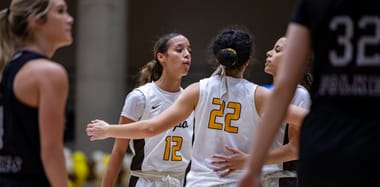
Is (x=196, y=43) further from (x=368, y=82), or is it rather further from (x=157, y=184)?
(x=368, y=82)

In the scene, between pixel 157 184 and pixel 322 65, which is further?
pixel 157 184

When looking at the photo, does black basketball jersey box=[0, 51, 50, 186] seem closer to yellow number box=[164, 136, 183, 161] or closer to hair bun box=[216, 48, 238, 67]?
hair bun box=[216, 48, 238, 67]

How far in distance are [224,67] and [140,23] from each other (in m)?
16.0

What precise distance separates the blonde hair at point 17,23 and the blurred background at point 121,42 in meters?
10.2

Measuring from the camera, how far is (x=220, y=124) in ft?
14.2

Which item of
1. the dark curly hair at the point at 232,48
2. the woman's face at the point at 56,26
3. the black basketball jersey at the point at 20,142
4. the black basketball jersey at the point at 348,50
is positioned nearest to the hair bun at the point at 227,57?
the dark curly hair at the point at 232,48

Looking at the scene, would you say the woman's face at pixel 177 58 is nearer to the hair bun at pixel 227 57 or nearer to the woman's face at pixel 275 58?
the woman's face at pixel 275 58

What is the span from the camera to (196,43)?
20.1m

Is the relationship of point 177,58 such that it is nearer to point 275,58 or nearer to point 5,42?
point 275,58

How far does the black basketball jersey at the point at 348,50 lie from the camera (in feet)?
9.02

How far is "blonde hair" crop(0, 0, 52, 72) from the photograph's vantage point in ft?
10.9

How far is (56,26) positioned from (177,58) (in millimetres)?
2281

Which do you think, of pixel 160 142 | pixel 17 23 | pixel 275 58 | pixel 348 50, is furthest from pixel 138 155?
pixel 348 50

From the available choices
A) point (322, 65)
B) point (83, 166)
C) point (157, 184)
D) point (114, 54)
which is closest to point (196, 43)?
point (114, 54)
